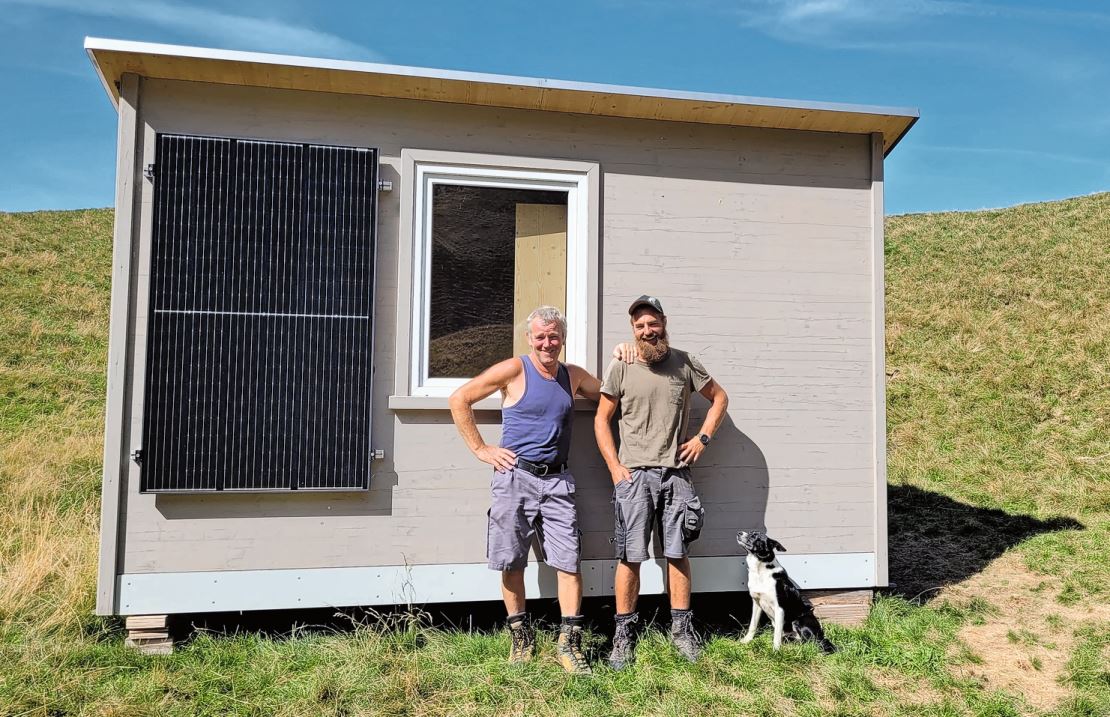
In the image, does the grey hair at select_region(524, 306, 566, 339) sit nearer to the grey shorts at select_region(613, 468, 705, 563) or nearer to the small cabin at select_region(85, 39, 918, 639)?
the small cabin at select_region(85, 39, 918, 639)

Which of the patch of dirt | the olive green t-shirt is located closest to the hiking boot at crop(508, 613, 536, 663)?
the olive green t-shirt

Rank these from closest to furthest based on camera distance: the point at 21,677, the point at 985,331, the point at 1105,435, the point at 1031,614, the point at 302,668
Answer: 1. the point at 21,677
2. the point at 302,668
3. the point at 1031,614
4. the point at 1105,435
5. the point at 985,331

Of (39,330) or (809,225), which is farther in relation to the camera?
(39,330)

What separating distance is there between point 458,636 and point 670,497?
4.50ft

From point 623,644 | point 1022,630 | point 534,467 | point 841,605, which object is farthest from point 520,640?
point 1022,630

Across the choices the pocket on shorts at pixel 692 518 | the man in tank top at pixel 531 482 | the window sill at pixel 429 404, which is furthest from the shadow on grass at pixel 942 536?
the window sill at pixel 429 404

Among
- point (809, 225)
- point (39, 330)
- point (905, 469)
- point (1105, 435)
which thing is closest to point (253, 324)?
point (809, 225)

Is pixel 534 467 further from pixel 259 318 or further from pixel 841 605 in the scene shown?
pixel 841 605

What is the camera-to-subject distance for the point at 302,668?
3832 millimetres

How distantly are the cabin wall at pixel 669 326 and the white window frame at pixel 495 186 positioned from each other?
88mm

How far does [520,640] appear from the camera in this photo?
12.8 feet

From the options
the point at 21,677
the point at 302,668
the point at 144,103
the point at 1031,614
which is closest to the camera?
the point at 21,677

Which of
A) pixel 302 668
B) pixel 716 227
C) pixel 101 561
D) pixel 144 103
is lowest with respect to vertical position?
pixel 302 668

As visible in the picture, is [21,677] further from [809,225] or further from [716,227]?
[809,225]
